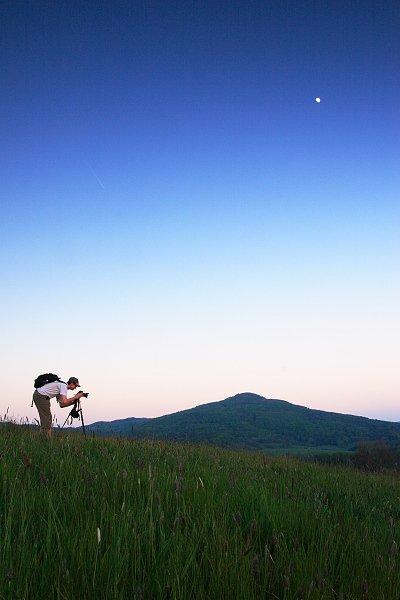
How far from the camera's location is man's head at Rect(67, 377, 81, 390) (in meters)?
12.6

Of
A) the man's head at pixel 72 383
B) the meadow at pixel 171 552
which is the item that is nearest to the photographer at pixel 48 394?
the man's head at pixel 72 383

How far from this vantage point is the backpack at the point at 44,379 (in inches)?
494

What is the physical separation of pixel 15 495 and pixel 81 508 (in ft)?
1.83

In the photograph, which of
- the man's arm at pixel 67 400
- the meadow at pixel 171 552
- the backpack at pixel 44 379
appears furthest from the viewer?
the backpack at pixel 44 379

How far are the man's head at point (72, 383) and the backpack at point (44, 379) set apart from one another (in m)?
0.33

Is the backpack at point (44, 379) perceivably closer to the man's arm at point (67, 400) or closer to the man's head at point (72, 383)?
the man's head at point (72, 383)

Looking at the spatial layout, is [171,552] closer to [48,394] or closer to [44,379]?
[48,394]

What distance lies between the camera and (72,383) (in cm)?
1262

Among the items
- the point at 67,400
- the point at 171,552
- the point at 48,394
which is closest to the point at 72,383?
the point at 48,394

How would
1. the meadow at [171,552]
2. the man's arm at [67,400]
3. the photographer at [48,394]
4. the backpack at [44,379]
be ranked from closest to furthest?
the meadow at [171,552] → the man's arm at [67,400] → the photographer at [48,394] → the backpack at [44,379]

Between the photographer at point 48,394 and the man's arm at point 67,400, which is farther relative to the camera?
the photographer at point 48,394

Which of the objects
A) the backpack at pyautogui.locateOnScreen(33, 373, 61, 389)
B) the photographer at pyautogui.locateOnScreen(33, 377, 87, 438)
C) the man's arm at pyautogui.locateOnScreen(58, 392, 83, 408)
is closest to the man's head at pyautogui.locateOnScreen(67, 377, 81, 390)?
the photographer at pyautogui.locateOnScreen(33, 377, 87, 438)

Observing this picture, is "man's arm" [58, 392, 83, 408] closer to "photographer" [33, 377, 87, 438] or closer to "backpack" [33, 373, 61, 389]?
"photographer" [33, 377, 87, 438]

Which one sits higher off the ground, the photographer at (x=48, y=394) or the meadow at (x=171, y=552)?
the photographer at (x=48, y=394)
